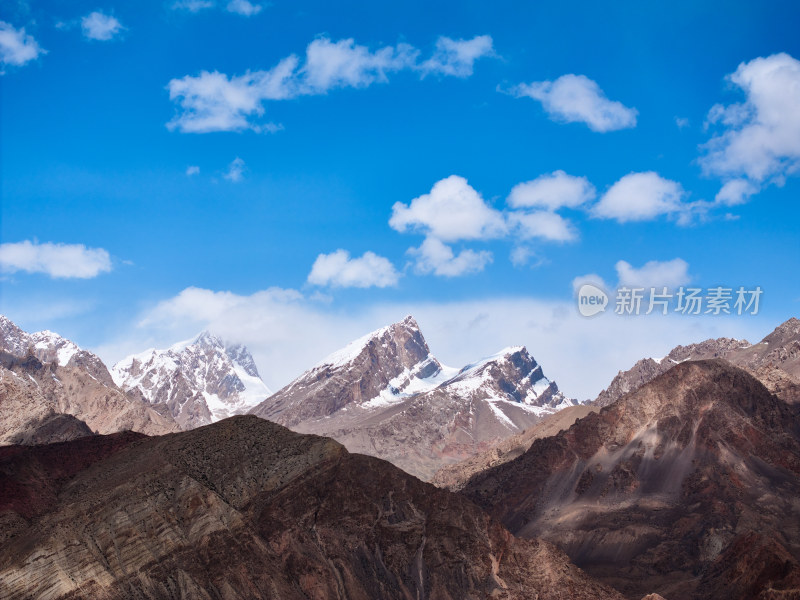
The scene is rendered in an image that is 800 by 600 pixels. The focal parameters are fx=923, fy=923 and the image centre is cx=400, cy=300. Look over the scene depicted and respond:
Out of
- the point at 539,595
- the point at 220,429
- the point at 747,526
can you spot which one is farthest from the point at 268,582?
the point at 747,526

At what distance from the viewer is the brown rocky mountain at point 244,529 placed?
80.7 meters

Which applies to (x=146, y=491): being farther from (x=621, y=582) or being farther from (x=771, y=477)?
(x=771, y=477)

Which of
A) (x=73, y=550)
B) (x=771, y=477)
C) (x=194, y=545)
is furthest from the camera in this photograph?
(x=771, y=477)

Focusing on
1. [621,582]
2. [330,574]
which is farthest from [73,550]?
[621,582]

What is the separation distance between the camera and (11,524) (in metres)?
83.0

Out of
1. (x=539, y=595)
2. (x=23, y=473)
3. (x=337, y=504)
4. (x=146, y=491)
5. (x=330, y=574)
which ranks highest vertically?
(x=23, y=473)

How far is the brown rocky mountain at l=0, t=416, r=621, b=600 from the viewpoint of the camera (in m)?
80.7

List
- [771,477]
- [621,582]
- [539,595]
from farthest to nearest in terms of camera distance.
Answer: [771,477] < [621,582] < [539,595]

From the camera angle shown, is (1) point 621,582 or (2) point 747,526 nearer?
(1) point 621,582

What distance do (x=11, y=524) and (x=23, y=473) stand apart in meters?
9.50

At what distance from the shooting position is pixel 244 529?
89.3 m

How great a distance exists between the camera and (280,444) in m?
102

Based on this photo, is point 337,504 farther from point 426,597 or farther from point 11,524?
point 11,524

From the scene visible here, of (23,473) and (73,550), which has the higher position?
(23,473)
